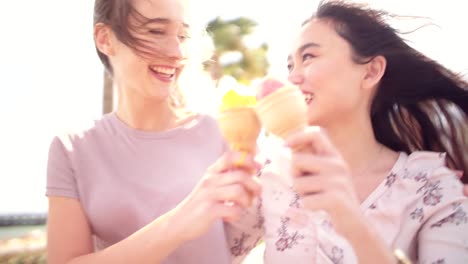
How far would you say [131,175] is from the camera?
2.26 meters

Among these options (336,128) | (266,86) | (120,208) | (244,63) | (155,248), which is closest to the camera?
(266,86)

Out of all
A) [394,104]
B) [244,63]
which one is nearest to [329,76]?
[394,104]

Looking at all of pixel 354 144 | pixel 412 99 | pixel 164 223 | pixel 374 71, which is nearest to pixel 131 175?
pixel 164 223

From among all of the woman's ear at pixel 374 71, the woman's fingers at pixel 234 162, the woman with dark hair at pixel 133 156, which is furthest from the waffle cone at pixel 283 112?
the woman's ear at pixel 374 71

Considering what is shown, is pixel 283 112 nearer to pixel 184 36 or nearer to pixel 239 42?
pixel 184 36

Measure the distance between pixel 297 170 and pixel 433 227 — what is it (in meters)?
1.06

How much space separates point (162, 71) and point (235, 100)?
26.7 inches

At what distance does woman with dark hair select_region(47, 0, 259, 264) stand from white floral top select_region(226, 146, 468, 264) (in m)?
0.21

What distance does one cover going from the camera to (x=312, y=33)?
2.49m

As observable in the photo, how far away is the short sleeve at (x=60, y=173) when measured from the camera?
7.06 feet

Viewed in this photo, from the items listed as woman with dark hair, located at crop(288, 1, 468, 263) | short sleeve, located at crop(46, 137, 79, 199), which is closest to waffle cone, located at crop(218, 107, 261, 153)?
woman with dark hair, located at crop(288, 1, 468, 263)

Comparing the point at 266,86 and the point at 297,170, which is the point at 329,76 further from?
the point at 297,170

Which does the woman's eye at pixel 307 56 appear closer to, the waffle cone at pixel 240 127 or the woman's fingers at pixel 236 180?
the waffle cone at pixel 240 127

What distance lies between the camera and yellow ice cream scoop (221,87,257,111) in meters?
1.63
